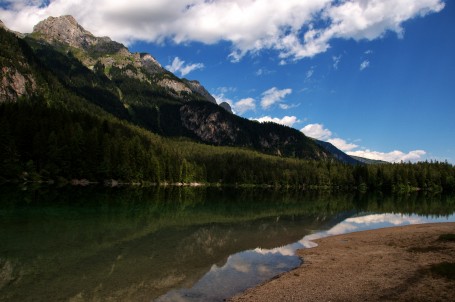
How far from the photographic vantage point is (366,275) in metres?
24.8

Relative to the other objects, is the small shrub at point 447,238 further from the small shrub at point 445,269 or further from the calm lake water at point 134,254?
the calm lake water at point 134,254

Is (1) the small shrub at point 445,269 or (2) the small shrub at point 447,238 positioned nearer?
(1) the small shrub at point 445,269

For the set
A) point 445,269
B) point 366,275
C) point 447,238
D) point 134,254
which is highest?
point 447,238

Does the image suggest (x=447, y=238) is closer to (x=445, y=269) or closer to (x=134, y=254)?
(x=445, y=269)

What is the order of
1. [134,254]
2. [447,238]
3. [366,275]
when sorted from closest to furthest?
1. [366,275]
2. [134,254]
3. [447,238]

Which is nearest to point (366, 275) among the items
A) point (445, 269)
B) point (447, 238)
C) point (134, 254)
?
point (445, 269)

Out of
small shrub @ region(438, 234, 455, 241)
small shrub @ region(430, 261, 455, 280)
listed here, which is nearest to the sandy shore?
small shrub @ region(430, 261, 455, 280)

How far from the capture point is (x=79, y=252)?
95.2 ft

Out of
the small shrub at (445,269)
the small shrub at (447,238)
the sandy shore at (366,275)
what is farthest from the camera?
the small shrub at (447,238)

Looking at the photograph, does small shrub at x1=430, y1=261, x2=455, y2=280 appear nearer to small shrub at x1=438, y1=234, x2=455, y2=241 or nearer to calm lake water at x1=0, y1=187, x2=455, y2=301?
calm lake water at x1=0, y1=187, x2=455, y2=301

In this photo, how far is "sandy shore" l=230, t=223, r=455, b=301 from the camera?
1997 centimetres

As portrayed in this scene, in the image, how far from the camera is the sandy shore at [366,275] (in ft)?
65.5

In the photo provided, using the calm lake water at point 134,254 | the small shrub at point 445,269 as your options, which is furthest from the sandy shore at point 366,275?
the calm lake water at point 134,254

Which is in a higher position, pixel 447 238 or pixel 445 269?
pixel 447 238
